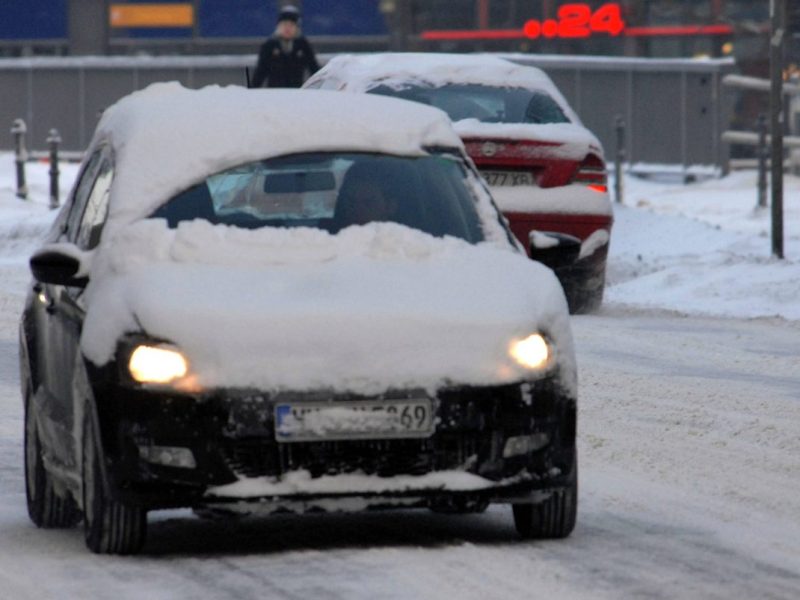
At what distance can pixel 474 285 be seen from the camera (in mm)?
6484

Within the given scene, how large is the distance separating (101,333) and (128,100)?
5.70ft

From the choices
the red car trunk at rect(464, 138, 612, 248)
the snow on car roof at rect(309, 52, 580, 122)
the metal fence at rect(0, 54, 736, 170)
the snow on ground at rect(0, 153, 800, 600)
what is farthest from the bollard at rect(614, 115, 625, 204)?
the snow on ground at rect(0, 153, 800, 600)

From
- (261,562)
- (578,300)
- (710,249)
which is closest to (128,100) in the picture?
(261,562)

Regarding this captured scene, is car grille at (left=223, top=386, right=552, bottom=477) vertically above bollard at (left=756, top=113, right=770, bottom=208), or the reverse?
car grille at (left=223, top=386, right=552, bottom=477)

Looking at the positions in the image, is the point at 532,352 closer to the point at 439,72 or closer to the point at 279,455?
the point at 279,455

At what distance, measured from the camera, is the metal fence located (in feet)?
111

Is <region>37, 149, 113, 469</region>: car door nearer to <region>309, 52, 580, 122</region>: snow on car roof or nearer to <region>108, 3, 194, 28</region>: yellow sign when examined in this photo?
<region>309, 52, 580, 122</region>: snow on car roof

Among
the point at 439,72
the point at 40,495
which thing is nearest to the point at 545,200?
the point at 439,72

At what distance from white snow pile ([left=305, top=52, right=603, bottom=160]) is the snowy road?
4014 mm

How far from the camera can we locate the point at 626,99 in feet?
112

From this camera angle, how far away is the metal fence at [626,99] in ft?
111

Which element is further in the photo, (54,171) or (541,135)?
(54,171)

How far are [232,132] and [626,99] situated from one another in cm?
2738

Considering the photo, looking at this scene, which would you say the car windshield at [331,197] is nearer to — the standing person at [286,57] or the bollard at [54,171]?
the standing person at [286,57]
